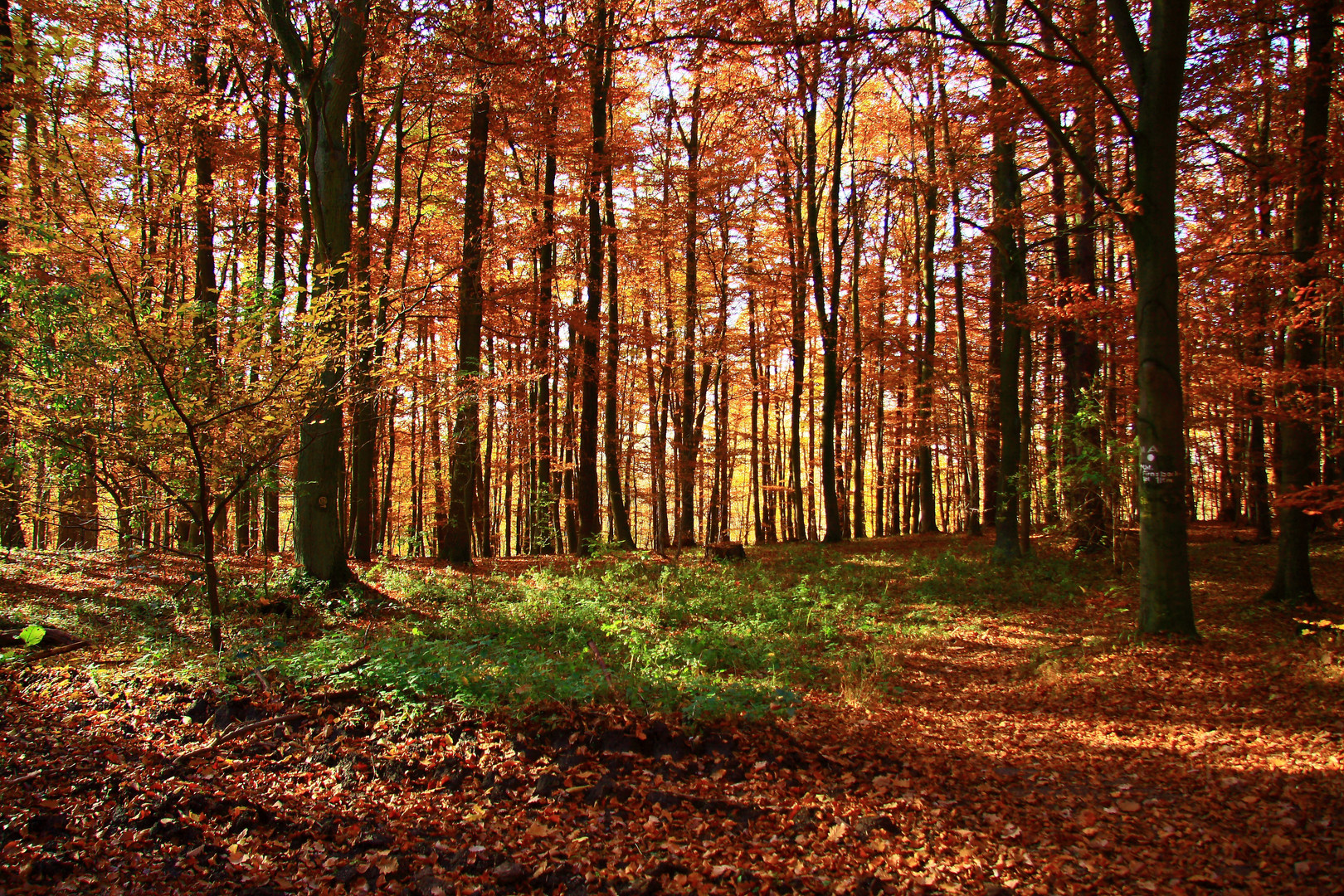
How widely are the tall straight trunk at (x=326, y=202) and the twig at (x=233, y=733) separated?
453cm

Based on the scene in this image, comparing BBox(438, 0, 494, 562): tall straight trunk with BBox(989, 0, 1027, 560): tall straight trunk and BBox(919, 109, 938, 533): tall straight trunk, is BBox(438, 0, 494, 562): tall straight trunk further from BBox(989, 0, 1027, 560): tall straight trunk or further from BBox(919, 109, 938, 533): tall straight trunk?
BBox(919, 109, 938, 533): tall straight trunk

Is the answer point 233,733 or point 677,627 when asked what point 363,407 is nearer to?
point 677,627

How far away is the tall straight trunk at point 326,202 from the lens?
845 cm

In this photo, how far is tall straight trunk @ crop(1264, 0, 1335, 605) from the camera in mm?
6785

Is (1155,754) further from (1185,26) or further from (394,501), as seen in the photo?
(394,501)

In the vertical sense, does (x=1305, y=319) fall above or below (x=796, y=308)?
below

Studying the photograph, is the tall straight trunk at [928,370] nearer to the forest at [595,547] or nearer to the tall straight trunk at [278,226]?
the forest at [595,547]

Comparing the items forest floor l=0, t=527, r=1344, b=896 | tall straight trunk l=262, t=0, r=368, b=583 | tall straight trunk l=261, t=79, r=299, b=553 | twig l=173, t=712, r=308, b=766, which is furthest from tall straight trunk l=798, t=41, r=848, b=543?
twig l=173, t=712, r=308, b=766

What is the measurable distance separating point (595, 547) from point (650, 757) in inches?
361

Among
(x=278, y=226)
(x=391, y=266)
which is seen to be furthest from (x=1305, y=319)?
(x=278, y=226)

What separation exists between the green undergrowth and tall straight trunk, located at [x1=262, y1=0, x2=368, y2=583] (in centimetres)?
137

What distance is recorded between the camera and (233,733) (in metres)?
4.28

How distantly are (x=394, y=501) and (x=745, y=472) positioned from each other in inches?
739

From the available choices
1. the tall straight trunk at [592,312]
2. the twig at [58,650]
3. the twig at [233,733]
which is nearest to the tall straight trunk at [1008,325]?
the tall straight trunk at [592,312]
